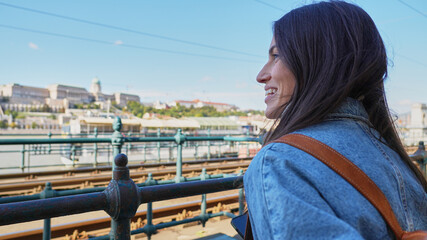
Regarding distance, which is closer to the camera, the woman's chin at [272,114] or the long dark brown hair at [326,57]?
the long dark brown hair at [326,57]

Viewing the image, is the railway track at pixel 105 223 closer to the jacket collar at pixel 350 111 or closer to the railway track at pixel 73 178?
the railway track at pixel 73 178

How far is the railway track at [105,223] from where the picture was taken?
4.20 meters

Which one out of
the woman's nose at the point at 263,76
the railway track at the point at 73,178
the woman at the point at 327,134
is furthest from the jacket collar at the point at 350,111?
the railway track at the point at 73,178

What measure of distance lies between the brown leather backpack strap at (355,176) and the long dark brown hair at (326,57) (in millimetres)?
131

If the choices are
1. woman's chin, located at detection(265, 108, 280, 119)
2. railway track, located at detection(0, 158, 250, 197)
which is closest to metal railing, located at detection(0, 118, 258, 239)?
woman's chin, located at detection(265, 108, 280, 119)

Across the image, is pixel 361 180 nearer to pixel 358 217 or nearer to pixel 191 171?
pixel 358 217

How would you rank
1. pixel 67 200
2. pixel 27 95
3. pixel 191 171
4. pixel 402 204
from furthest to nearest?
1. pixel 27 95
2. pixel 191 171
3. pixel 67 200
4. pixel 402 204

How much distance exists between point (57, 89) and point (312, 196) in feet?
464

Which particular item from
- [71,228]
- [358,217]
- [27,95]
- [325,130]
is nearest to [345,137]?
[325,130]

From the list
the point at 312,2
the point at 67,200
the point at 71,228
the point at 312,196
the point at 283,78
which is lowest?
the point at 71,228

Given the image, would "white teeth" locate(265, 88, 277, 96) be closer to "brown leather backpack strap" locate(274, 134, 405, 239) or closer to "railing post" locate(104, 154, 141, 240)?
"brown leather backpack strap" locate(274, 134, 405, 239)

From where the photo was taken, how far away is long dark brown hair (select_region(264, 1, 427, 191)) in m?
0.88

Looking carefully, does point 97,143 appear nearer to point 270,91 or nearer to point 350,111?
point 270,91

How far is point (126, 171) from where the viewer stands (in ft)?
4.22
